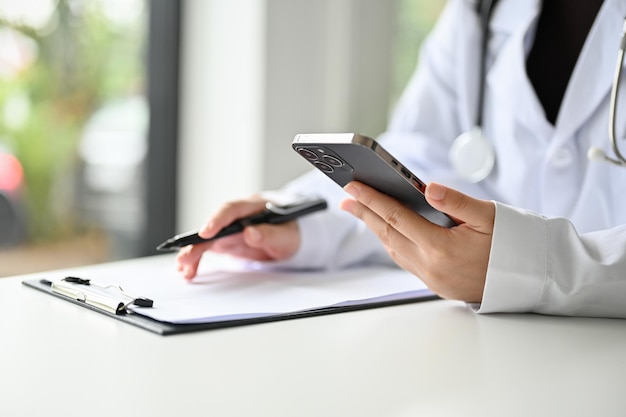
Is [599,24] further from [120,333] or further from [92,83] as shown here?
[92,83]

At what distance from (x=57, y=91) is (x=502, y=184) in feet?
2.92

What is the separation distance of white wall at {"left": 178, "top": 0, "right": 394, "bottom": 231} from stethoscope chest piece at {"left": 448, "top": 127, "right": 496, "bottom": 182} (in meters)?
0.50

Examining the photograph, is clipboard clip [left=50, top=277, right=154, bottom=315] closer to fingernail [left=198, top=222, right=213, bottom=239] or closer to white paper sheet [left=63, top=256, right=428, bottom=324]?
white paper sheet [left=63, top=256, right=428, bottom=324]

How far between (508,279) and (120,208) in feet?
3.63

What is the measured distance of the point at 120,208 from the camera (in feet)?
5.40

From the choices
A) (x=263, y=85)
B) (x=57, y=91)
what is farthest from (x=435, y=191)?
(x=57, y=91)

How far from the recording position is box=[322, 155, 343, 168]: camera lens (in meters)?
0.67

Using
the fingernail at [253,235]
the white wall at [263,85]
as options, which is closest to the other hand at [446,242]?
the fingernail at [253,235]

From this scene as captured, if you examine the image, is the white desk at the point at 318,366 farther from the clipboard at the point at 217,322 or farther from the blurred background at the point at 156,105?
the blurred background at the point at 156,105

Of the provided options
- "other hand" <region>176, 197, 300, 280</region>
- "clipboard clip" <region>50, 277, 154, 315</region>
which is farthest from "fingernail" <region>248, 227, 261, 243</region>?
"clipboard clip" <region>50, 277, 154, 315</region>

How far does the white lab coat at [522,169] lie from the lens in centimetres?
74

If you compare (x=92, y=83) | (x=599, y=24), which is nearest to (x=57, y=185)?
(x=92, y=83)

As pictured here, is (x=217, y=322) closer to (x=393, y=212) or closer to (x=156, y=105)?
(x=393, y=212)

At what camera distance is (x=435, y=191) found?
67 cm
